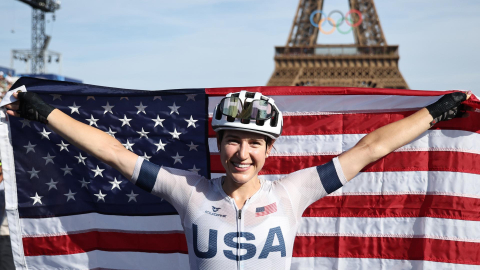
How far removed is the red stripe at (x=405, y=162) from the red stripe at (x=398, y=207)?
35 cm

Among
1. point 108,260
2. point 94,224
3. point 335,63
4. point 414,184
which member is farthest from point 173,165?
point 335,63

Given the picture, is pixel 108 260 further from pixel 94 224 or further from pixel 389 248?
pixel 389 248

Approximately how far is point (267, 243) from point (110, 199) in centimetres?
290

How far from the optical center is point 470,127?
5344 millimetres

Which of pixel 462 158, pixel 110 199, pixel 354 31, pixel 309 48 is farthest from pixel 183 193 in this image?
pixel 354 31

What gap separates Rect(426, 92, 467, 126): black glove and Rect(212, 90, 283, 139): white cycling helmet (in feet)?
5.22

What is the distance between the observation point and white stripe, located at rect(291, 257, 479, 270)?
5.38 metres

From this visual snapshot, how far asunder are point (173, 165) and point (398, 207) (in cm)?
289

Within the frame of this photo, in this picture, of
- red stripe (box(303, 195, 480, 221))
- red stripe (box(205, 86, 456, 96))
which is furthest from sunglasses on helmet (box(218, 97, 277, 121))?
red stripe (box(303, 195, 480, 221))

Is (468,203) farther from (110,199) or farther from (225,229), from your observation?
(110,199)

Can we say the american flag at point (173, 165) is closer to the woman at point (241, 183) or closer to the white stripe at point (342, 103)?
the white stripe at point (342, 103)

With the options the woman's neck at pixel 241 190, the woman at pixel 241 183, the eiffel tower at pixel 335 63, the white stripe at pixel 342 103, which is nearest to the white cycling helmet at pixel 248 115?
the woman at pixel 241 183

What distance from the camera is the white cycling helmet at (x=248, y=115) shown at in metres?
3.51

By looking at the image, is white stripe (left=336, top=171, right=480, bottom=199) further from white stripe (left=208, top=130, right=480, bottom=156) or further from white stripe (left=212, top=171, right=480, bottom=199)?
white stripe (left=208, top=130, right=480, bottom=156)
